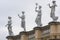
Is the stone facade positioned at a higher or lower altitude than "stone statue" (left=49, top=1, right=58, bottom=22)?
lower

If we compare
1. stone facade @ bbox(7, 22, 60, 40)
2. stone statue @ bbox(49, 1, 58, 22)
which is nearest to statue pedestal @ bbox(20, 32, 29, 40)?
stone facade @ bbox(7, 22, 60, 40)

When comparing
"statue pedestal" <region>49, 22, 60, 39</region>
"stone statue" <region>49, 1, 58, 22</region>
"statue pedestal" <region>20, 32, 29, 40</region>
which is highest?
"stone statue" <region>49, 1, 58, 22</region>

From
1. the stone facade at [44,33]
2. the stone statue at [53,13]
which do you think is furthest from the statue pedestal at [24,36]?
the stone statue at [53,13]

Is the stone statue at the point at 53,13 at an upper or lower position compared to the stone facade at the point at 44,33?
upper

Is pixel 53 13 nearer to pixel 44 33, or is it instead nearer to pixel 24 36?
pixel 44 33

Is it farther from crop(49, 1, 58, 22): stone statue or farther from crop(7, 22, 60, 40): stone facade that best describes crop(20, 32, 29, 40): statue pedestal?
crop(49, 1, 58, 22): stone statue

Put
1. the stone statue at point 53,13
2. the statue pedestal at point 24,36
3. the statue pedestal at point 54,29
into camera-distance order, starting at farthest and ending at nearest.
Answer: the statue pedestal at point 24,36 → the stone statue at point 53,13 → the statue pedestal at point 54,29

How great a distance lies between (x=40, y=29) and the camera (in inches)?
1462

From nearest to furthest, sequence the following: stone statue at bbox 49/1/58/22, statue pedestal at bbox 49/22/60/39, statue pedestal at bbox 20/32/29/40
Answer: statue pedestal at bbox 49/22/60/39 → stone statue at bbox 49/1/58/22 → statue pedestal at bbox 20/32/29/40

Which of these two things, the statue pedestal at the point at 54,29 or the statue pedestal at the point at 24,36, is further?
the statue pedestal at the point at 24,36

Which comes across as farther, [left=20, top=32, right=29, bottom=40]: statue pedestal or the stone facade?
[left=20, top=32, right=29, bottom=40]: statue pedestal

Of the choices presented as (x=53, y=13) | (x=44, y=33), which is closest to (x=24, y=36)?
(x=44, y=33)

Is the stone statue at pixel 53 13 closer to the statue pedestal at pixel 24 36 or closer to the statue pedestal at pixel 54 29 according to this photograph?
the statue pedestal at pixel 54 29

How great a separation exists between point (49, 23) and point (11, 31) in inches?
383
